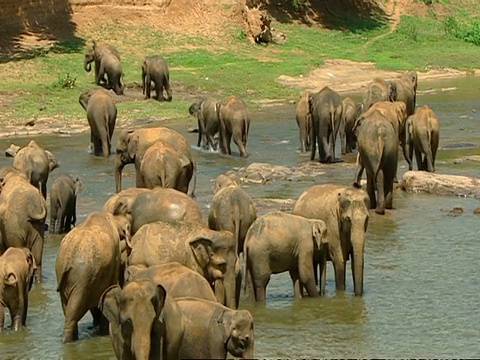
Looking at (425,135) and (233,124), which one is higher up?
(425,135)

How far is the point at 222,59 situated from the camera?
38.6m

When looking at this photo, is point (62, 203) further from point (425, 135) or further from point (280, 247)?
point (425, 135)

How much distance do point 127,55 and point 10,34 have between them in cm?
357

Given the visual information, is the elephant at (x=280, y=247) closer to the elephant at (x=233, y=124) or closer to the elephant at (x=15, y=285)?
the elephant at (x=15, y=285)

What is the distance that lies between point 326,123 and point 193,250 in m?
12.4

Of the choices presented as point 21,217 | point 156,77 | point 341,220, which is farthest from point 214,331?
point 156,77

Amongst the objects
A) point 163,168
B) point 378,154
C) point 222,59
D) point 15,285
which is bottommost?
point 222,59

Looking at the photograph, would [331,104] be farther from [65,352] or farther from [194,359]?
[194,359]

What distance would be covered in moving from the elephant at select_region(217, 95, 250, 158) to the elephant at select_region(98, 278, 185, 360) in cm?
1508

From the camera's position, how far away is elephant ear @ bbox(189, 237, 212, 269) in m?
11.1

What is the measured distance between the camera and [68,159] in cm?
2430

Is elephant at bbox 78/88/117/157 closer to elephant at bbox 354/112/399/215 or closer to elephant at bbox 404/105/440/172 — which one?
elephant at bbox 404/105/440/172

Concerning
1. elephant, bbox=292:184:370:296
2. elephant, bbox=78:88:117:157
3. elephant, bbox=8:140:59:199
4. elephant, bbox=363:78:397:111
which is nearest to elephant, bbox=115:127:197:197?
elephant, bbox=8:140:59:199

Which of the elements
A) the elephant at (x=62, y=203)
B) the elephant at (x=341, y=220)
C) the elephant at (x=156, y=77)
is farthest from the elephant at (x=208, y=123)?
the elephant at (x=341, y=220)
